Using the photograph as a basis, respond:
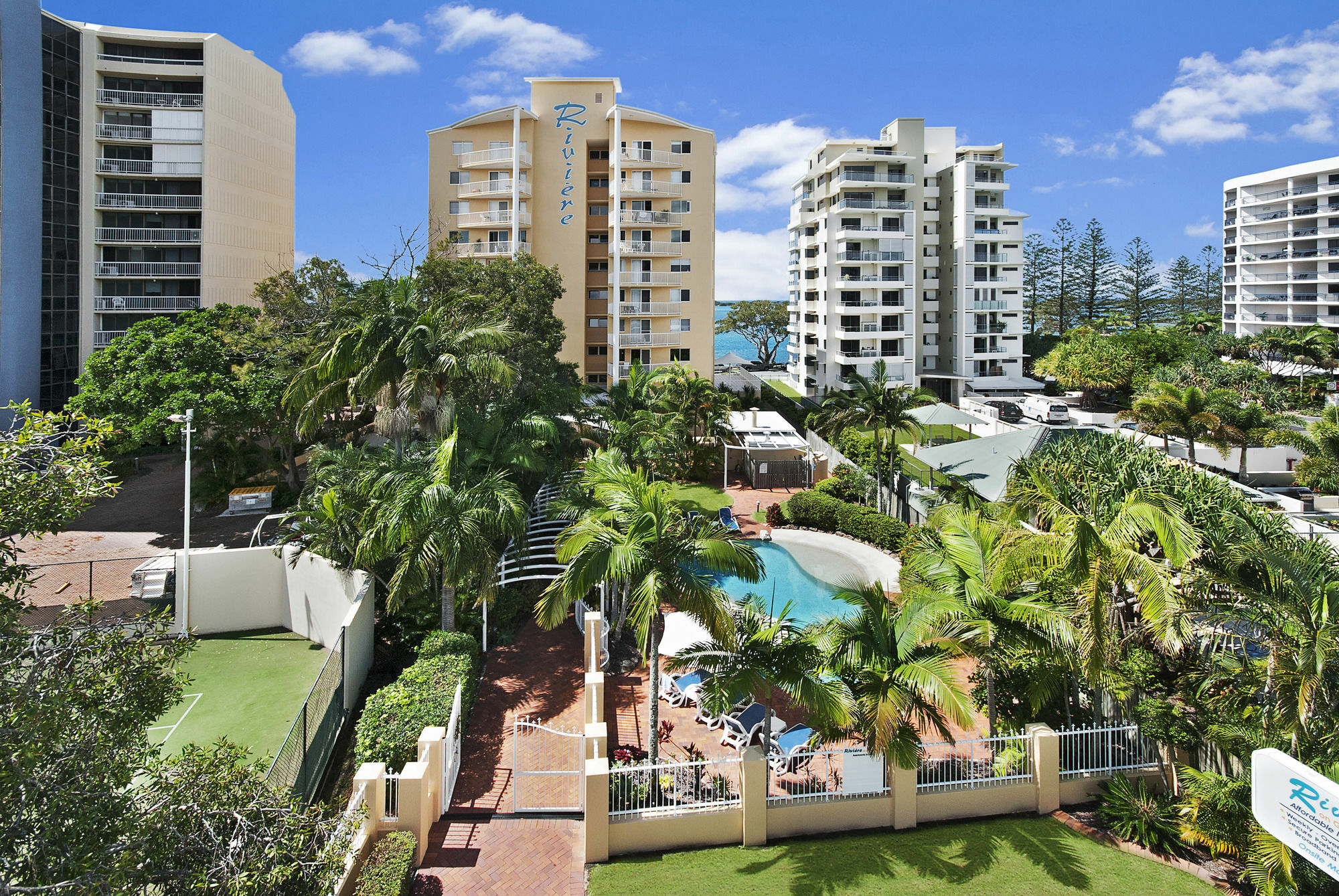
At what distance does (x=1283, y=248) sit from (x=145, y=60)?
9274 cm

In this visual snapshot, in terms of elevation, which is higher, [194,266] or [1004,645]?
[194,266]

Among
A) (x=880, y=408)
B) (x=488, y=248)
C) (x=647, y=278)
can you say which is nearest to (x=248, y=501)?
(x=880, y=408)

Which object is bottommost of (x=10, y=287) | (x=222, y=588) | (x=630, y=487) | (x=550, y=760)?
(x=550, y=760)

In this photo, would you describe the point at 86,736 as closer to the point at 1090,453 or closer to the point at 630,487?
the point at 630,487

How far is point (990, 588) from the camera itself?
456 inches

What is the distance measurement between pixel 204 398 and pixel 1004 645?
25.1 meters

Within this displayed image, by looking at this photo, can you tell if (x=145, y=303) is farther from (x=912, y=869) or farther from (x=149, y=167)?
(x=912, y=869)

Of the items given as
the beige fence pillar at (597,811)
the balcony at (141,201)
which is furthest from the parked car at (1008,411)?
the balcony at (141,201)

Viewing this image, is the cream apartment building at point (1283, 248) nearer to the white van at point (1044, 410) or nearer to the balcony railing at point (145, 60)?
the white van at point (1044, 410)

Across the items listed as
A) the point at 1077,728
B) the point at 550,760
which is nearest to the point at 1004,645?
the point at 1077,728

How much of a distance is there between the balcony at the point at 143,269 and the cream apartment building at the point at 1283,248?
8592 cm

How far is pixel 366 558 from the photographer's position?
15320mm

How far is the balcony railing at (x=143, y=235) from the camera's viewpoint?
132 feet

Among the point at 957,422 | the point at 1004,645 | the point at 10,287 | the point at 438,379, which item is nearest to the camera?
the point at 1004,645
